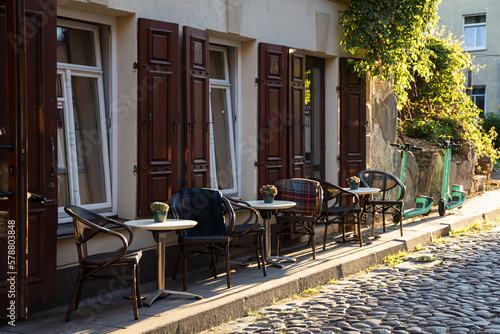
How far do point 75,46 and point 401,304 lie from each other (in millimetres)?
4007

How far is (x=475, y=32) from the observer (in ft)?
90.6

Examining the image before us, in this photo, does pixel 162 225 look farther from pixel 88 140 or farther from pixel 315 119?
pixel 315 119

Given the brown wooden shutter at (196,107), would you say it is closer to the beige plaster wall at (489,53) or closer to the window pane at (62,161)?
the window pane at (62,161)

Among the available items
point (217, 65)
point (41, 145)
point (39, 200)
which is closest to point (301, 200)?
point (217, 65)

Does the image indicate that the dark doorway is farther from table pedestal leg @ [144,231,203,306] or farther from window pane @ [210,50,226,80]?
table pedestal leg @ [144,231,203,306]

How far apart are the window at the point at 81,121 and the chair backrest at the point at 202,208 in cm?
76

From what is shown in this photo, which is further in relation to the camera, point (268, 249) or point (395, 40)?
point (395, 40)

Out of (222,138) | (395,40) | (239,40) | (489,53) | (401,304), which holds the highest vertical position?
(489,53)

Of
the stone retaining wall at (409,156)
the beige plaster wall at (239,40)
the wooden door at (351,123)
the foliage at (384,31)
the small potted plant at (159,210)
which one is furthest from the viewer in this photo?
the stone retaining wall at (409,156)

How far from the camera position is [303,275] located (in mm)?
7078

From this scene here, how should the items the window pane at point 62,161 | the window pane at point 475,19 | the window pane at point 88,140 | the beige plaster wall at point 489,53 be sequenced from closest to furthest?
the window pane at point 62,161 < the window pane at point 88,140 < the beige plaster wall at point 489,53 < the window pane at point 475,19

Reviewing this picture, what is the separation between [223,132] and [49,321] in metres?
3.96

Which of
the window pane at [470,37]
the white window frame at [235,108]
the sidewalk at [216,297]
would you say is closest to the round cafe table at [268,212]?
the sidewalk at [216,297]

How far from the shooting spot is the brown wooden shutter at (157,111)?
6.85 m
